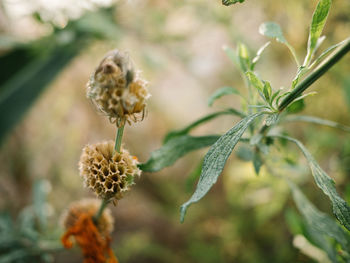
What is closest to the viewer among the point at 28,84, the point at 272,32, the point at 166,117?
the point at 272,32

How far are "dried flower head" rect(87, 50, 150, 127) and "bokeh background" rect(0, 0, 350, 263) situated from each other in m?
0.28

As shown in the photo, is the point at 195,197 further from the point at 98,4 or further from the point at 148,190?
the point at 148,190

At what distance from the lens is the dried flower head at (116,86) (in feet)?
0.91

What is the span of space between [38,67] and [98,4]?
31 centimetres

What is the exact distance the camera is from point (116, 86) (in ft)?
Answer: 0.93

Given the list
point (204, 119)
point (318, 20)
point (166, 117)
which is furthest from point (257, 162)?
point (166, 117)

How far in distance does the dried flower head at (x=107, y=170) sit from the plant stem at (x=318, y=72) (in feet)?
0.69

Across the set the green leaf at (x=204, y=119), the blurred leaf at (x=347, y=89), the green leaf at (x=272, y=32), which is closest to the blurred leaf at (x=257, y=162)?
the green leaf at (x=204, y=119)

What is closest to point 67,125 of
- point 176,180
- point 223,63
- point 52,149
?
point 52,149

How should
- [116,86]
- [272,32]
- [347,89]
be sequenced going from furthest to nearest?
[347,89] → [272,32] → [116,86]

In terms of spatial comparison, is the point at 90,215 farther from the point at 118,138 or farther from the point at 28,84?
the point at 28,84

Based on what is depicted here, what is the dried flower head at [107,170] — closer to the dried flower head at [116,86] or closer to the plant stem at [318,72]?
the dried flower head at [116,86]

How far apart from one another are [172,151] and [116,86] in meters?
0.17

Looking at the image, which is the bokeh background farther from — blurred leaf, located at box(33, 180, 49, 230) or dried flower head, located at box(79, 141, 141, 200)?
dried flower head, located at box(79, 141, 141, 200)
